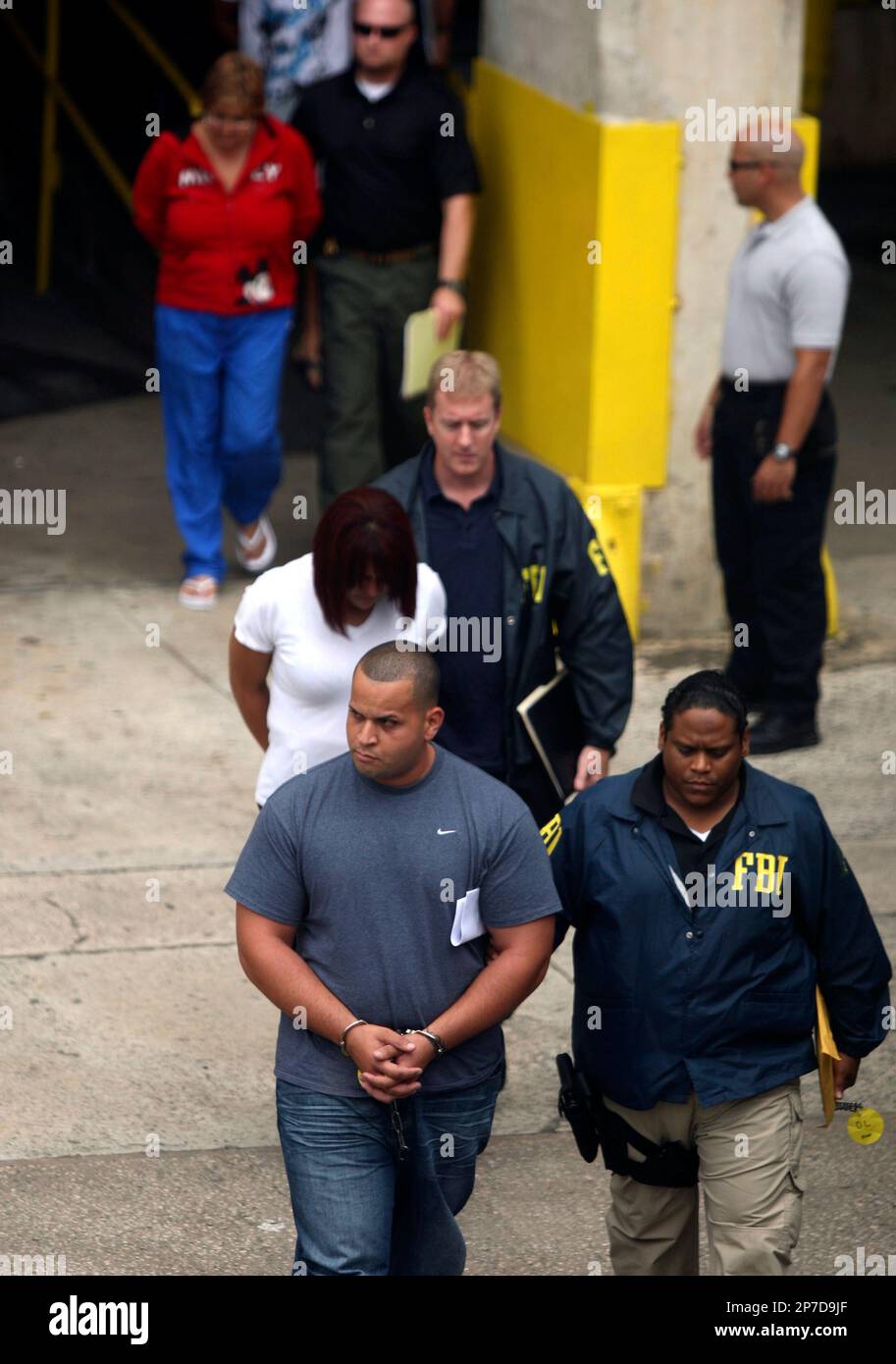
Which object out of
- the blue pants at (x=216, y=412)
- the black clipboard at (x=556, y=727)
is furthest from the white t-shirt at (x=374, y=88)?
the black clipboard at (x=556, y=727)

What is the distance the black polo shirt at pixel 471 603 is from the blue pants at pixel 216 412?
352 cm

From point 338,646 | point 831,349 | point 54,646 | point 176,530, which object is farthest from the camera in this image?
point 176,530

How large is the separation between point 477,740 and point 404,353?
3778 millimetres

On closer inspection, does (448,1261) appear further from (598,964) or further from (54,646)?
(54,646)

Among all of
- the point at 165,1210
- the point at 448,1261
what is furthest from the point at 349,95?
the point at 448,1261

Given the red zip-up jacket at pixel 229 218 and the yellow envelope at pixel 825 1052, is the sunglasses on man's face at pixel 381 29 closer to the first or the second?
the red zip-up jacket at pixel 229 218

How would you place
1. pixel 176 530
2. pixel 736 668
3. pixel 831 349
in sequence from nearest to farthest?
1. pixel 831 349
2. pixel 736 668
3. pixel 176 530

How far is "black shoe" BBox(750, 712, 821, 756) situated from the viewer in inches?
320

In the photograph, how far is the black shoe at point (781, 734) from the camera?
813 cm

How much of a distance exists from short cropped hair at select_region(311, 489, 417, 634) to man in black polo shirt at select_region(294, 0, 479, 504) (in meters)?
4.02

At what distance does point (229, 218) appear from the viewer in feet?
28.9

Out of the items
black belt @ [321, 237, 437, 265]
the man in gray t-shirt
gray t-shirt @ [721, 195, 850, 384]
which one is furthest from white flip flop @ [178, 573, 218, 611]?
the man in gray t-shirt

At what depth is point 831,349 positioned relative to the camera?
770 centimetres

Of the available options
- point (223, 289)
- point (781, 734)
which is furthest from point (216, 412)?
point (781, 734)
